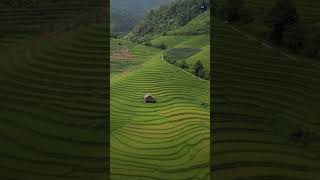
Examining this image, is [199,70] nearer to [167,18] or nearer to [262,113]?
[262,113]

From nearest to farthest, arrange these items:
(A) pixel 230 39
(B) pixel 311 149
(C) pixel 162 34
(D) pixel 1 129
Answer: (B) pixel 311 149, (D) pixel 1 129, (A) pixel 230 39, (C) pixel 162 34

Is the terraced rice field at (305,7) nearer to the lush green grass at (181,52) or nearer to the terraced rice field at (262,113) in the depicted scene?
the terraced rice field at (262,113)

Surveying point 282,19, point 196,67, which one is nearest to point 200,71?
point 196,67

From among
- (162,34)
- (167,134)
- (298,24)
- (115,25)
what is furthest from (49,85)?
(115,25)

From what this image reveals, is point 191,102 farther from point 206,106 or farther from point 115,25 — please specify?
point 115,25

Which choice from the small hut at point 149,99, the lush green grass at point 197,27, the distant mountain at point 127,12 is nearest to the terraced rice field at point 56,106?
the small hut at point 149,99

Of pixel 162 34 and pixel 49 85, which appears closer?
pixel 49 85
